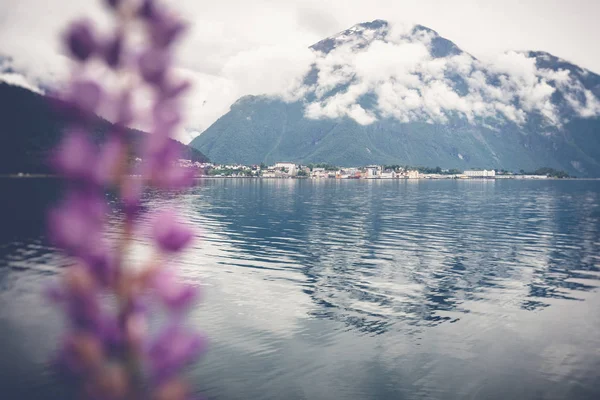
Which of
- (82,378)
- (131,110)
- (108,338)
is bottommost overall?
(82,378)

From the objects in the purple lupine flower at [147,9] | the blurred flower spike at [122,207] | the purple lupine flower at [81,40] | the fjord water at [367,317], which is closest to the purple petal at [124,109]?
the blurred flower spike at [122,207]

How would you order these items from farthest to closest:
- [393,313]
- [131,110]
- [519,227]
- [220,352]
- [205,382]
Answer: [519,227] → [393,313] → [220,352] → [205,382] → [131,110]

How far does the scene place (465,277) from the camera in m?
35.1

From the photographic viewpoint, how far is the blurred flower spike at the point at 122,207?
2.14 metres

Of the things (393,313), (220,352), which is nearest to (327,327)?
A: (393,313)

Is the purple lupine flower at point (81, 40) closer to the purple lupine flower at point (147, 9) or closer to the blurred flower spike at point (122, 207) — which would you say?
the blurred flower spike at point (122, 207)

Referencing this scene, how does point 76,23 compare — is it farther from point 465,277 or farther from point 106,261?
point 465,277

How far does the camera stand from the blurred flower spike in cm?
214

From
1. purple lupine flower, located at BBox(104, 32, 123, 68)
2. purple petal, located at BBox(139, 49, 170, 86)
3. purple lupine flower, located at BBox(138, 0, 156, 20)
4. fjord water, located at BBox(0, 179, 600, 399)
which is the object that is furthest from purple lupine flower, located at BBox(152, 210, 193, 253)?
fjord water, located at BBox(0, 179, 600, 399)

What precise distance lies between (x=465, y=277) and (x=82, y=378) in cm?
3606

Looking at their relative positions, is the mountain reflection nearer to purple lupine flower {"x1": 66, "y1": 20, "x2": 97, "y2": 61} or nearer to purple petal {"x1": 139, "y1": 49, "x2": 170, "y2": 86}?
purple petal {"x1": 139, "y1": 49, "x2": 170, "y2": 86}

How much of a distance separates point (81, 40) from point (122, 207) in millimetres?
877

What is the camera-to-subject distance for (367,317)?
24.4 meters

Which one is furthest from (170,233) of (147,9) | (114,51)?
(147,9)
